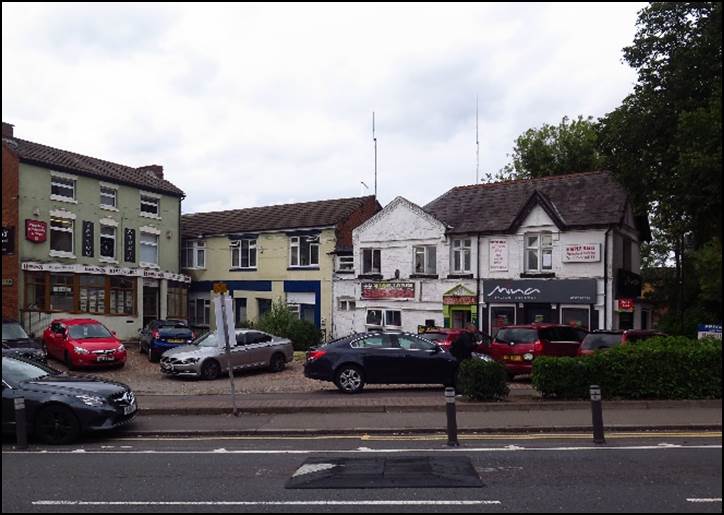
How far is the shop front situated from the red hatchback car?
1477 centimetres

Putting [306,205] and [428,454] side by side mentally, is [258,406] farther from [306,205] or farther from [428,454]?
[306,205]

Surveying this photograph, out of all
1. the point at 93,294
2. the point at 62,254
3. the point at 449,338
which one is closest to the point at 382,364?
the point at 449,338

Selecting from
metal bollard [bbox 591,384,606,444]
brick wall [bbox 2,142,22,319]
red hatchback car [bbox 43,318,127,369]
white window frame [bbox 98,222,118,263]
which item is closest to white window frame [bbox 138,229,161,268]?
white window frame [bbox 98,222,118,263]

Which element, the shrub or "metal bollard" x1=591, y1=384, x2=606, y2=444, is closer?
"metal bollard" x1=591, y1=384, x2=606, y2=444

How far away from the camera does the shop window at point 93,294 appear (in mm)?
32125

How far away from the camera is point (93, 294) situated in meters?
32.6

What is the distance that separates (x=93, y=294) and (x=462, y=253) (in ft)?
57.0

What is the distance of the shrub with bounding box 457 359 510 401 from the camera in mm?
13852

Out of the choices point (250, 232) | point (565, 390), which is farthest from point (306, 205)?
point (565, 390)

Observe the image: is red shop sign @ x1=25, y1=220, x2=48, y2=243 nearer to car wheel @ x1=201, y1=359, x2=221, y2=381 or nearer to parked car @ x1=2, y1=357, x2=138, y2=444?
car wheel @ x1=201, y1=359, x2=221, y2=381

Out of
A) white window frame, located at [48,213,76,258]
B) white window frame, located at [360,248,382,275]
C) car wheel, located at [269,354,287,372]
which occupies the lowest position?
car wheel, located at [269,354,287,372]

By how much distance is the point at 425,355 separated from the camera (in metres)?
16.4

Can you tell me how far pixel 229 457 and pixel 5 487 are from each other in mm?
2948

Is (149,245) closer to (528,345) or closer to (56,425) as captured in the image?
(528,345)
